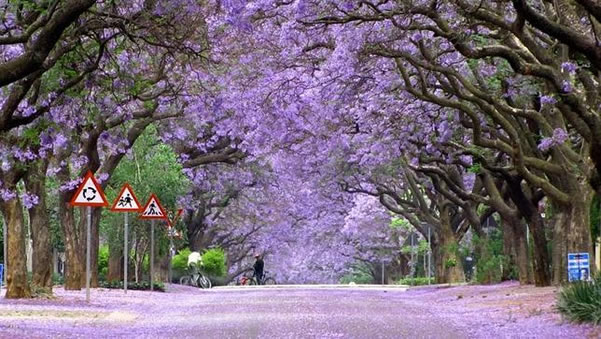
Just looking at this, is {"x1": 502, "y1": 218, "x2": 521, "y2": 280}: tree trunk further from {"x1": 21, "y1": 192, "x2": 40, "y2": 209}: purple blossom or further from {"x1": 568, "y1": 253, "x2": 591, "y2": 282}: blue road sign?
{"x1": 21, "y1": 192, "x2": 40, "y2": 209}: purple blossom

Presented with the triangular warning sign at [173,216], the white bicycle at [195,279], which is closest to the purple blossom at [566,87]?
the triangular warning sign at [173,216]

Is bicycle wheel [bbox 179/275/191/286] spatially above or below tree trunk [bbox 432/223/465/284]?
below

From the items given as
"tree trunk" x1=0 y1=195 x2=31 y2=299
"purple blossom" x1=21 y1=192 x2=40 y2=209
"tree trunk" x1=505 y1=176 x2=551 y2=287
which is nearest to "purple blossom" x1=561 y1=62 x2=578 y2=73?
"tree trunk" x1=505 y1=176 x2=551 y2=287

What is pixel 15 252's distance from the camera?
82.8 feet

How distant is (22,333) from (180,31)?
5.23 m

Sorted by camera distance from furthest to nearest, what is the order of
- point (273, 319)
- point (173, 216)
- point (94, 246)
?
point (173, 216)
point (94, 246)
point (273, 319)

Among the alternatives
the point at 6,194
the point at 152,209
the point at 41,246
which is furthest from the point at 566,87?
the point at 152,209

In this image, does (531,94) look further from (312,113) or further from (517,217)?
(312,113)

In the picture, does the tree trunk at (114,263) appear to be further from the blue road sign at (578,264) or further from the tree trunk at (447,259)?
the blue road sign at (578,264)

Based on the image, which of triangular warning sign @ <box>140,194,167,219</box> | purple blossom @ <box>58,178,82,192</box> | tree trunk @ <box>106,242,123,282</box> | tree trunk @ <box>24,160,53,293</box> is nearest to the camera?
tree trunk @ <box>24,160,53,293</box>

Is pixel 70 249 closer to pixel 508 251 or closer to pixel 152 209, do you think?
pixel 152 209

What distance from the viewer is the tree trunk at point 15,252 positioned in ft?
82.4

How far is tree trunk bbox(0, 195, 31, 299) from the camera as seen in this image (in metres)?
25.1

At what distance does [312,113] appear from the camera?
34406 millimetres
